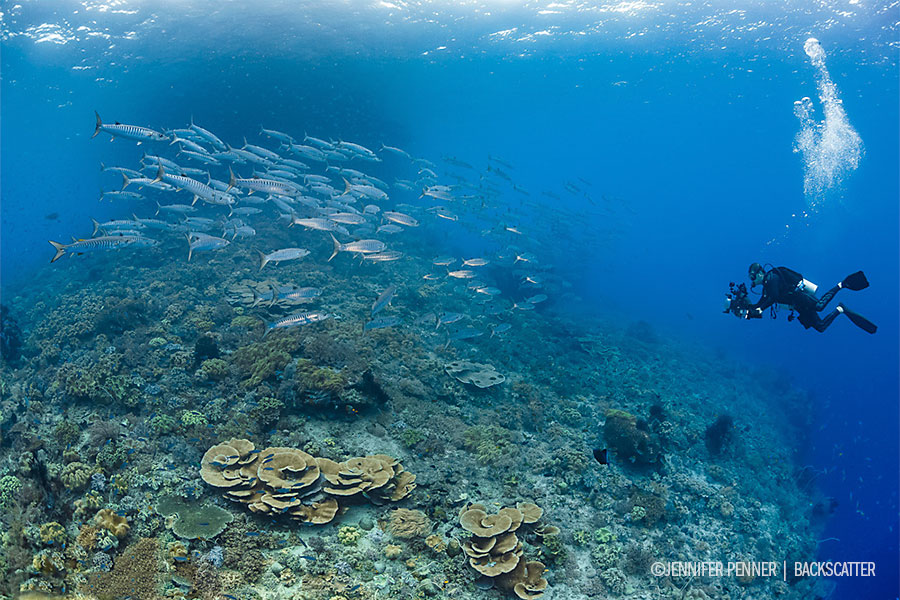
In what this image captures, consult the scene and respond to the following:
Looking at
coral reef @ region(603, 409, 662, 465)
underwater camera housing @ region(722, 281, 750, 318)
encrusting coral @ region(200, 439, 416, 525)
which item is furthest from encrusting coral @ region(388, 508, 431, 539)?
underwater camera housing @ region(722, 281, 750, 318)

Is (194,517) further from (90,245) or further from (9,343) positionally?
(9,343)

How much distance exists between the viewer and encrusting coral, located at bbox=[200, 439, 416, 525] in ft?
20.3

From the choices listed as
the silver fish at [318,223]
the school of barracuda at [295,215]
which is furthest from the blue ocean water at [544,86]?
the silver fish at [318,223]

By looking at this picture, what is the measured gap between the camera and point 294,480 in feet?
21.1

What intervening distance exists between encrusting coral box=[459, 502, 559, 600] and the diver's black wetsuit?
25.8 feet

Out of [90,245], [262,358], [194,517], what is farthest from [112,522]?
[90,245]

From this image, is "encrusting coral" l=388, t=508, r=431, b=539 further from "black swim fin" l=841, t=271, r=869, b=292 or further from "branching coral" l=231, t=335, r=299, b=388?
"black swim fin" l=841, t=271, r=869, b=292

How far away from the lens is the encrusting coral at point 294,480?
6.18m

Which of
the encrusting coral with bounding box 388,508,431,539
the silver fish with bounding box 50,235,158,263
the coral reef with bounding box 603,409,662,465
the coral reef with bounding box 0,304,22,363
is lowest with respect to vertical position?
the coral reef with bounding box 603,409,662,465

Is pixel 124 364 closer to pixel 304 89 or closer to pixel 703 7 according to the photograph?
pixel 304 89

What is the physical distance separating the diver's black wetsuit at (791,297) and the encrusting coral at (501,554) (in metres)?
7.88

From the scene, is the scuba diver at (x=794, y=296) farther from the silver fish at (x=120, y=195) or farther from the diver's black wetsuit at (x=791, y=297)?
the silver fish at (x=120, y=195)

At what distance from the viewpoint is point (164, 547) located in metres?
5.42

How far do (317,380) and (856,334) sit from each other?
96969 mm
